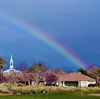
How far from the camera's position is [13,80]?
244ft

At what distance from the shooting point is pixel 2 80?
225 feet

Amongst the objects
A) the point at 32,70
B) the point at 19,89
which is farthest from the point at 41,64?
the point at 19,89

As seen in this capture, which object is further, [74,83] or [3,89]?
[74,83]

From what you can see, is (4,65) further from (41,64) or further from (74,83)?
(74,83)

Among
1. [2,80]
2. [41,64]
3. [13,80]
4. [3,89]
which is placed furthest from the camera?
[41,64]

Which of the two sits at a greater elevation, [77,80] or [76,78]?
[76,78]

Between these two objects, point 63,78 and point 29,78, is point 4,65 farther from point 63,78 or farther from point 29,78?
point 63,78

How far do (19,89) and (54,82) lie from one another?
38742 millimetres

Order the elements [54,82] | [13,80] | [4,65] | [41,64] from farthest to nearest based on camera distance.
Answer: [4,65] → [41,64] → [54,82] → [13,80]

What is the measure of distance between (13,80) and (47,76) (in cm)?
953

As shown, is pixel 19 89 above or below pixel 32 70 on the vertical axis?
below

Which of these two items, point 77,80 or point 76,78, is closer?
point 77,80

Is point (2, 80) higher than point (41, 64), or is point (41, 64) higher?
point (41, 64)

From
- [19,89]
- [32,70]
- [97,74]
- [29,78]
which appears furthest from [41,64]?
[19,89]
